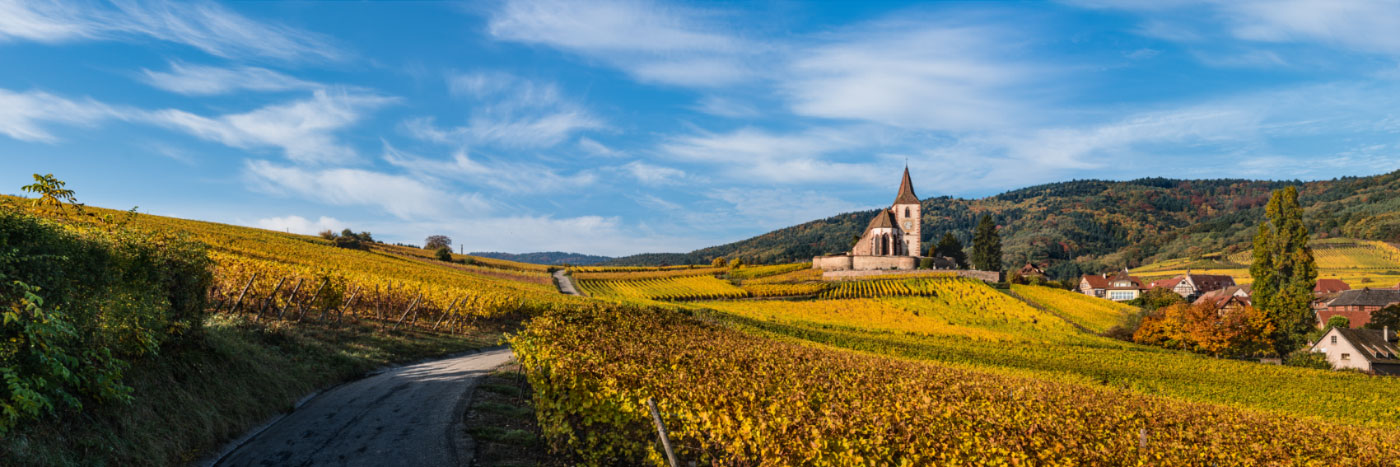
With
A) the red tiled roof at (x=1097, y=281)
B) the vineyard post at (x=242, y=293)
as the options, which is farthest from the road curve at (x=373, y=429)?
the red tiled roof at (x=1097, y=281)

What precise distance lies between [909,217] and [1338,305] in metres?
48.0

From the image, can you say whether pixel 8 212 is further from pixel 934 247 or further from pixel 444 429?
pixel 934 247

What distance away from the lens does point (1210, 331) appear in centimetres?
4366

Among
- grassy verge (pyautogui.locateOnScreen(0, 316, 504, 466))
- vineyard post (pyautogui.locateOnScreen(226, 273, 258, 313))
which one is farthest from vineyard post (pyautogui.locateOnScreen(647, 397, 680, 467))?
vineyard post (pyautogui.locateOnScreen(226, 273, 258, 313))

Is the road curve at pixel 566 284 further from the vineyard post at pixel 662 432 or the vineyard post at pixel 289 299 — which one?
the vineyard post at pixel 662 432

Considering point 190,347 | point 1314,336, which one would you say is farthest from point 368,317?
point 1314,336

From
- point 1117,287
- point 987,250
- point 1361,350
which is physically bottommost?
point 1361,350

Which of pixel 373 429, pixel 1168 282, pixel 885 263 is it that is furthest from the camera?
pixel 1168 282

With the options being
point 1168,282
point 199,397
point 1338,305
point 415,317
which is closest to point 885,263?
point 1338,305

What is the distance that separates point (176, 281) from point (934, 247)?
324 feet

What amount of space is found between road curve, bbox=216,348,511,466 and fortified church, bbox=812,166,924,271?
68134 millimetres

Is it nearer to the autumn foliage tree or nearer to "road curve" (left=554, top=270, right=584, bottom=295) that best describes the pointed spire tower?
the autumn foliage tree

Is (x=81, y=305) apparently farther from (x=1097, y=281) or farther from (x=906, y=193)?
(x=1097, y=281)

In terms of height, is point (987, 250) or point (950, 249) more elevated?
point (950, 249)
